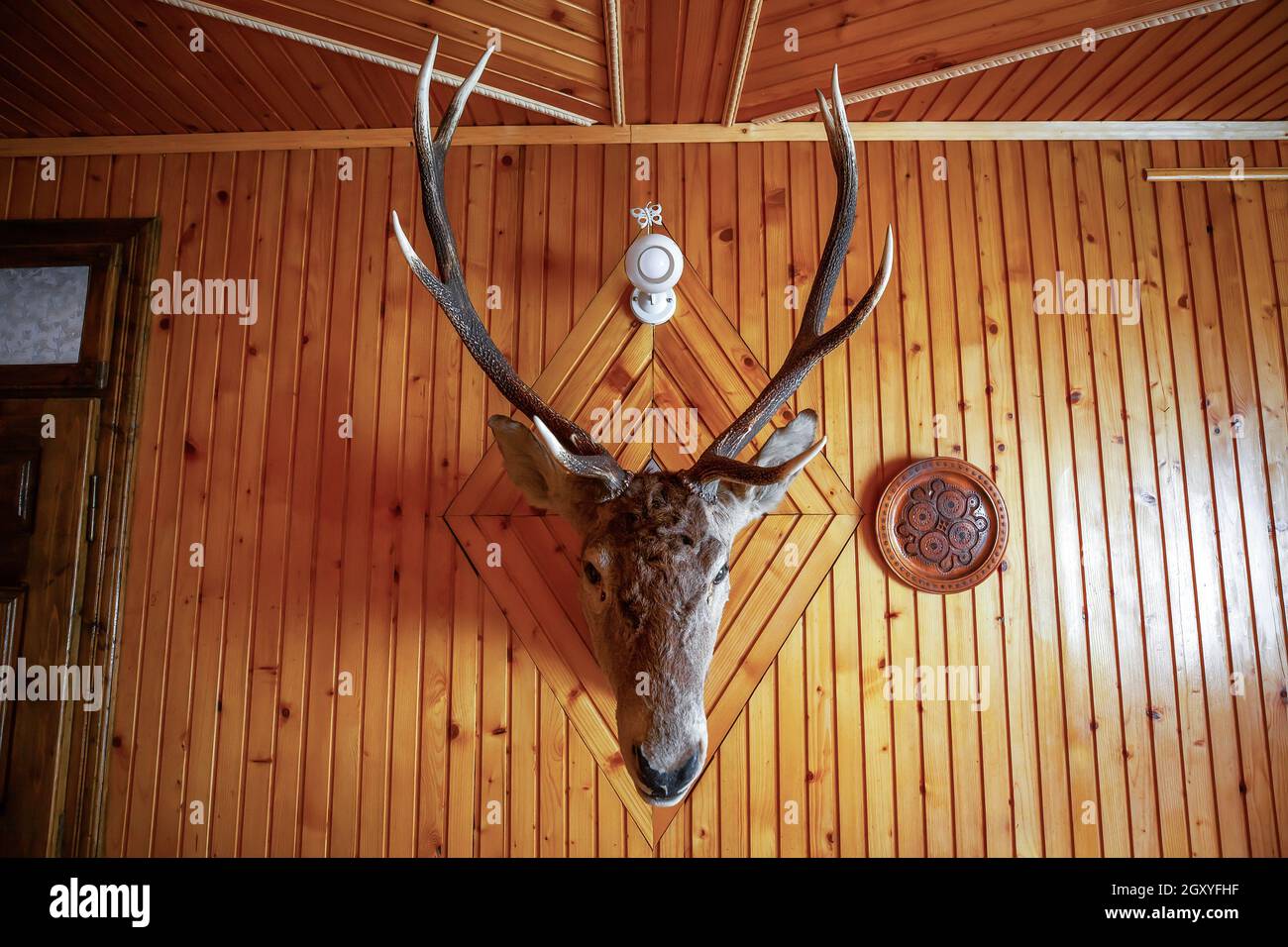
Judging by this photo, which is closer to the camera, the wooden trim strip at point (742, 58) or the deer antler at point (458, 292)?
the deer antler at point (458, 292)

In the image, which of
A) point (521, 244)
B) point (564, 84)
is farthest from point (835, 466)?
point (564, 84)

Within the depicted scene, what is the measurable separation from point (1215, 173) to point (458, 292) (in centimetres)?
346

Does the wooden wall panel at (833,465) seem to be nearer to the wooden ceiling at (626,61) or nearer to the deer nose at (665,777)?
the wooden ceiling at (626,61)

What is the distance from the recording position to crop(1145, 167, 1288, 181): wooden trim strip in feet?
9.77

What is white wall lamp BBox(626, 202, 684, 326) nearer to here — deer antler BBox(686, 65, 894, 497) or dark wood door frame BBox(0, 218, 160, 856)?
deer antler BBox(686, 65, 894, 497)

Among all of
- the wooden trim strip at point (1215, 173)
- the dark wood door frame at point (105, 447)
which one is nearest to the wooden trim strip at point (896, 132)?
the wooden trim strip at point (1215, 173)

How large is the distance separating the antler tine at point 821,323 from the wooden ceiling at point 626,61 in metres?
0.51

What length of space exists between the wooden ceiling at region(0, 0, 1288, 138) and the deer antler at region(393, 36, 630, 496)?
0.57m

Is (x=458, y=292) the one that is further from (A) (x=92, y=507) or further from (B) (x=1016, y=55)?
(B) (x=1016, y=55)

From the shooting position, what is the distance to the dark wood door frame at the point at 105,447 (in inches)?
106

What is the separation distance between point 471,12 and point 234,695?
9.60ft

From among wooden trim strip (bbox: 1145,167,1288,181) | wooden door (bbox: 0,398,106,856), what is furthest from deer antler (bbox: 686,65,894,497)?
wooden door (bbox: 0,398,106,856)

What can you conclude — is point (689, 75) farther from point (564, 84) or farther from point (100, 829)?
point (100, 829)

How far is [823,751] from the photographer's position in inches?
104
